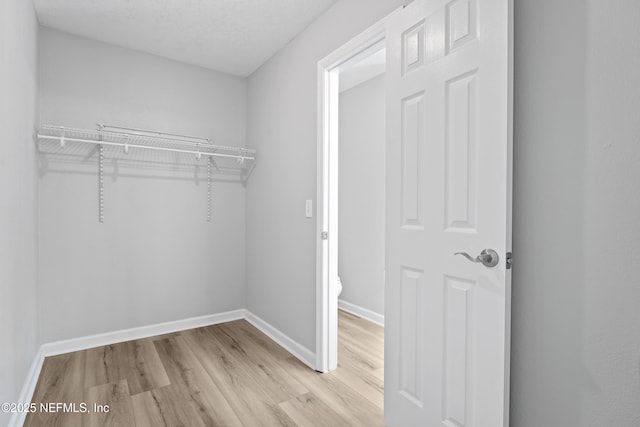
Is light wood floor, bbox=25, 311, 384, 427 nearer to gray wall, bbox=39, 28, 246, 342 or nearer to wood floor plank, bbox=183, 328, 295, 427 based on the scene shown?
wood floor plank, bbox=183, 328, 295, 427

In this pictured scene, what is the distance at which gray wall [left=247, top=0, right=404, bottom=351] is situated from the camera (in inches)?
89.7

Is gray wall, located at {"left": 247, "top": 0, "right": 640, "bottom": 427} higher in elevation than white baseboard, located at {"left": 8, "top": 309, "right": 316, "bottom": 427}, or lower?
higher

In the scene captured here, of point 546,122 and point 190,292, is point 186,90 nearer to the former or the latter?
point 190,292

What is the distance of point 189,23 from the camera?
2387mm

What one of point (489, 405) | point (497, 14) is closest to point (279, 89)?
point (497, 14)

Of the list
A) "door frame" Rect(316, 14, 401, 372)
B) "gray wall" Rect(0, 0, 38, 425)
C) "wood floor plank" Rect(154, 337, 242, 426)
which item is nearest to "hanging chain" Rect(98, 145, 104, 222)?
"gray wall" Rect(0, 0, 38, 425)

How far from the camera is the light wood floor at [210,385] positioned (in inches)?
68.5

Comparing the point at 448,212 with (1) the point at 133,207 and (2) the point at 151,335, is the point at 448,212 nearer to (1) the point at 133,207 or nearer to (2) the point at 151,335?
(1) the point at 133,207

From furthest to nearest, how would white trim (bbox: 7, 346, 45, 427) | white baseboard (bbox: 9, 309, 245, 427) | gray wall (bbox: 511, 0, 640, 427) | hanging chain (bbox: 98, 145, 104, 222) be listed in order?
hanging chain (bbox: 98, 145, 104, 222), white baseboard (bbox: 9, 309, 245, 427), white trim (bbox: 7, 346, 45, 427), gray wall (bbox: 511, 0, 640, 427)

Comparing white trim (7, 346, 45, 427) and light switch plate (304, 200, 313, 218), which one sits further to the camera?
light switch plate (304, 200, 313, 218)

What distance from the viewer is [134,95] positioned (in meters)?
2.80

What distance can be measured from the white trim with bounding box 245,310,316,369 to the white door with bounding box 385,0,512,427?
0.81 m

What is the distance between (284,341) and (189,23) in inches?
100

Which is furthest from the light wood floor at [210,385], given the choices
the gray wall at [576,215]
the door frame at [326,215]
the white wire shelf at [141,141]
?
the white wire shelf at [141,141]
